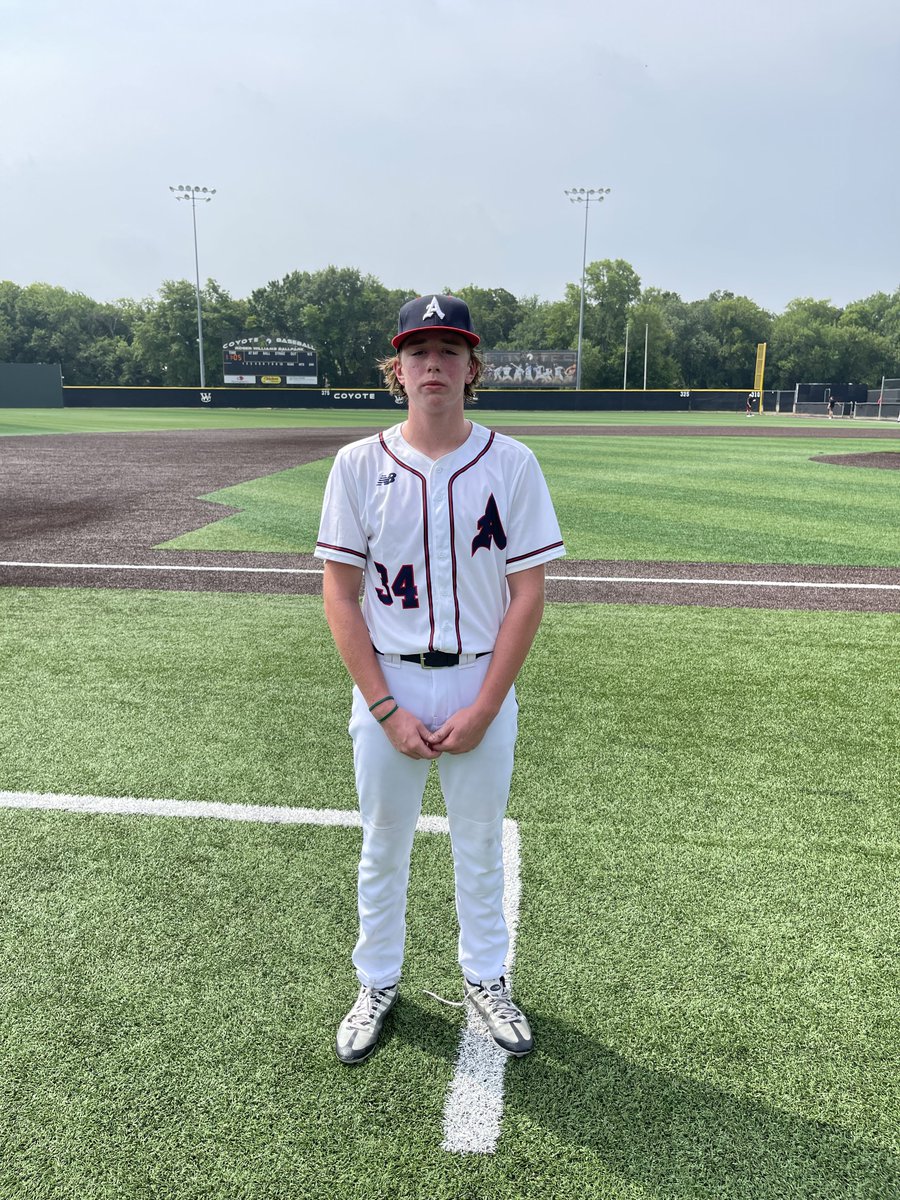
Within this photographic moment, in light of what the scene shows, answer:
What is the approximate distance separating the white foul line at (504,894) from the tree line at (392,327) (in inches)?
→ 3175

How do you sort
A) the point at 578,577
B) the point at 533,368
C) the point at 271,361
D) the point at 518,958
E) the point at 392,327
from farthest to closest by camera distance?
the point at 392,327
the point at 533,368
the point at 271,361
the point at 578,577
the point at 518,958

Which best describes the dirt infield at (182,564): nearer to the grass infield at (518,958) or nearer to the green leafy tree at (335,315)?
the grass infield at (518,958)

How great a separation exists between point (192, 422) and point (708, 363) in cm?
7717

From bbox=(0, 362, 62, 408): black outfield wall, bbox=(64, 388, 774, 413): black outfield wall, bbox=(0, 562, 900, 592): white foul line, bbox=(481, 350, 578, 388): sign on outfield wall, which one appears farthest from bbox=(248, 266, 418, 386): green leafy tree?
bbox=(0, 562, 900, 592): white foul line

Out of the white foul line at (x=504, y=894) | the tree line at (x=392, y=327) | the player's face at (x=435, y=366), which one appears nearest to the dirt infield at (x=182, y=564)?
the white foul line at (x=504, y=894)

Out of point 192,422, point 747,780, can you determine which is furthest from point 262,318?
point 747,780

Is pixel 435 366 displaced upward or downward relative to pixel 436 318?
downward

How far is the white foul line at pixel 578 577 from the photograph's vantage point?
26.4 feet

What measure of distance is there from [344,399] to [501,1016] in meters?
57.6

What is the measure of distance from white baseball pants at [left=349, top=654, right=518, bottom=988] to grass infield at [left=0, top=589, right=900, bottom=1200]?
0.26 metres

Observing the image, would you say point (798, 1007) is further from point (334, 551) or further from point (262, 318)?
point (262, 318)

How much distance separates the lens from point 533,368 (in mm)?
64812

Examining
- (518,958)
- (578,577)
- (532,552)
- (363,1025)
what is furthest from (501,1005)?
(578,577)

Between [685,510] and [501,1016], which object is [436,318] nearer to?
[501,1016]
